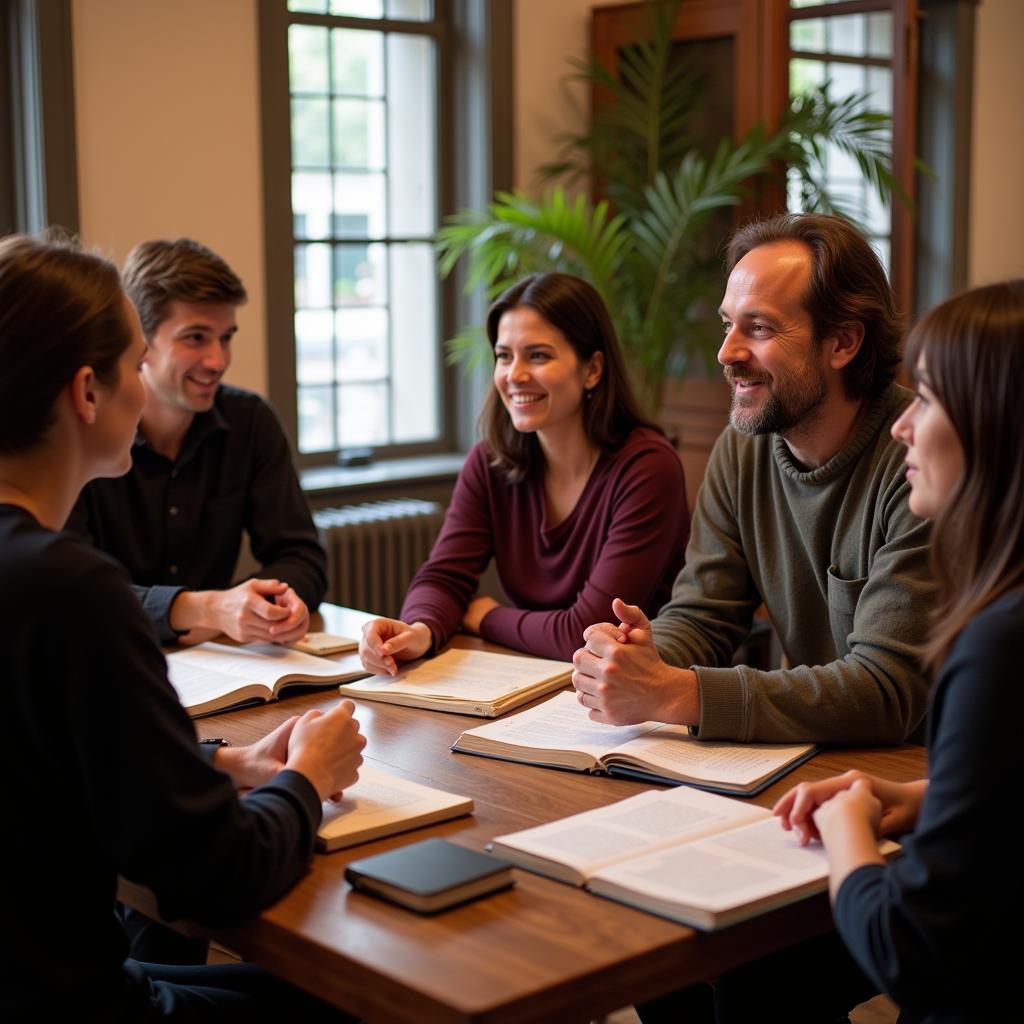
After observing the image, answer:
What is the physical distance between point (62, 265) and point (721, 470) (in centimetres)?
123

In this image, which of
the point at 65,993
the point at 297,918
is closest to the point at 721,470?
the point at 297,918

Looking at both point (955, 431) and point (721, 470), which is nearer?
point (955, 431)

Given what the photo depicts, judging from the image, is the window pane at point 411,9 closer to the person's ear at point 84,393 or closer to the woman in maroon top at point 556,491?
the woman in maroon top at point 556,491

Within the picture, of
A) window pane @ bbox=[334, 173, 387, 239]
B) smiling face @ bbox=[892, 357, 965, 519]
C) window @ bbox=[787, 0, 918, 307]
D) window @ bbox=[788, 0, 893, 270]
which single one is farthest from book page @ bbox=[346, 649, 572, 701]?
window @ bbox=[788, 0, 893, 270]

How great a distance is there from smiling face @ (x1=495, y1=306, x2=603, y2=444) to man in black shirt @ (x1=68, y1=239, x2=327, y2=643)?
52 cm

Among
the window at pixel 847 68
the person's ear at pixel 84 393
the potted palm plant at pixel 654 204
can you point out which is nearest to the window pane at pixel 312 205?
the potted palm plant at pixel 654 204

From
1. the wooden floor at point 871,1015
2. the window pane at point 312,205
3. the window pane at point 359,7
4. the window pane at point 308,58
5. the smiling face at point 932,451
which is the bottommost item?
the wooden floor at point 871,1015

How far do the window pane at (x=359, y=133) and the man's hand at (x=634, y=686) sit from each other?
3.21 m

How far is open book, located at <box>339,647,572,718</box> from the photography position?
6.86 ft

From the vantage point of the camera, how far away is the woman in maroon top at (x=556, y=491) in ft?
8.61

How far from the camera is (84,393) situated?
4.64 ft

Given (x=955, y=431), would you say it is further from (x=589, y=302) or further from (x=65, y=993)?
(x=589, y=302)

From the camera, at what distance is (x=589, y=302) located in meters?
2.86

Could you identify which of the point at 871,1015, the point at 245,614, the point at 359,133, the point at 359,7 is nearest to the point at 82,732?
the point at 245,614
